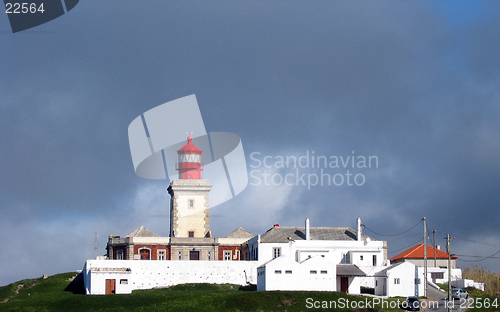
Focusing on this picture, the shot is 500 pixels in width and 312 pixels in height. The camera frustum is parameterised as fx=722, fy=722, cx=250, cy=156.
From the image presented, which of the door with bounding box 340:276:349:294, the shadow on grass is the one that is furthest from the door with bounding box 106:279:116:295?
the door with bounding box 340:276:349:294

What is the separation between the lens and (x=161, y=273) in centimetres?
5984

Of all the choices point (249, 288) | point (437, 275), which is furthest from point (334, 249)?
point (437, 275)

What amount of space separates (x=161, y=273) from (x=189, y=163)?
17160 mm

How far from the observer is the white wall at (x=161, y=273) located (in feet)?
186

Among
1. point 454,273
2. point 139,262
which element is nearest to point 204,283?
point 139,262

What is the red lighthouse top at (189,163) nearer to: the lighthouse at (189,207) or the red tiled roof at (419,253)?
the lighthouse at (189,207)

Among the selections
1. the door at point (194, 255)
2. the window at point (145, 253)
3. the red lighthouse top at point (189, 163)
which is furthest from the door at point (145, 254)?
the red lighthouse top at point (189, 163)

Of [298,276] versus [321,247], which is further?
[321,247]

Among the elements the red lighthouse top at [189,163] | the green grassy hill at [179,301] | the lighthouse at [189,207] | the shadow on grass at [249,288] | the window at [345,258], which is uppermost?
the red lighthouse top at [189,163]

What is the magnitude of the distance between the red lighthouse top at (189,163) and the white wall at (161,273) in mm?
14930

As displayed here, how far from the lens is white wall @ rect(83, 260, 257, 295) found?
5675cm

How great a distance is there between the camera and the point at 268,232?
6681cm

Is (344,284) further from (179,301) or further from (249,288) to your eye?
(179,301)

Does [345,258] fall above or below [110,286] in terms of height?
above
